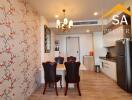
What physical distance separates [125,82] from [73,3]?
8.93ft

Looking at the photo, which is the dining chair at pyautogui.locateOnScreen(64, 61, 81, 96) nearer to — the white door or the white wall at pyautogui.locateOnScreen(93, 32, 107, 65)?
the white wall at pyautogui.locateOnScreen(93, 32, 107, 65)

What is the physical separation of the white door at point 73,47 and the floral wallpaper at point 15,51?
5.27m

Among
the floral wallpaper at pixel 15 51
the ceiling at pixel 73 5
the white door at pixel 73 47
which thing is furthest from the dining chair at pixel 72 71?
the white door at pixel 73 47

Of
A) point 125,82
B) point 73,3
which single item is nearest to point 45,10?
point 73,3

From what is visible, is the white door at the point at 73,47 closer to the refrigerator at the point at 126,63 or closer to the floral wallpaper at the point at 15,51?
the refrigerator at the point at 126,63

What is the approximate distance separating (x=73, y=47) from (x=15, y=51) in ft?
20.6

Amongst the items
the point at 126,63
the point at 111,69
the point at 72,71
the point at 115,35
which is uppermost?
the point at 115,35

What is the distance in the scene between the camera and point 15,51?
9.36 feet

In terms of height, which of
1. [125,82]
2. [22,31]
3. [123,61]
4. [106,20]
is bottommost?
[125,82]

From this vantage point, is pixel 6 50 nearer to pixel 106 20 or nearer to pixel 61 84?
pixel 61 84

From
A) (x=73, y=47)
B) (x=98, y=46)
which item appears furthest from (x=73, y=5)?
(x=73, y=47)

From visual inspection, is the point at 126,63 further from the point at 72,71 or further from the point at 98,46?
the point at 98,46

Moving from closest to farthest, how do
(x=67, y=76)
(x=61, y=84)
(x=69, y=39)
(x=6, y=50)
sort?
1. (x=6, y=50)
2. (x=67, y=76)
3. (x=61, y=84)
4. (x=69, y=39)

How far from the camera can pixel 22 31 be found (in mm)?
3285
